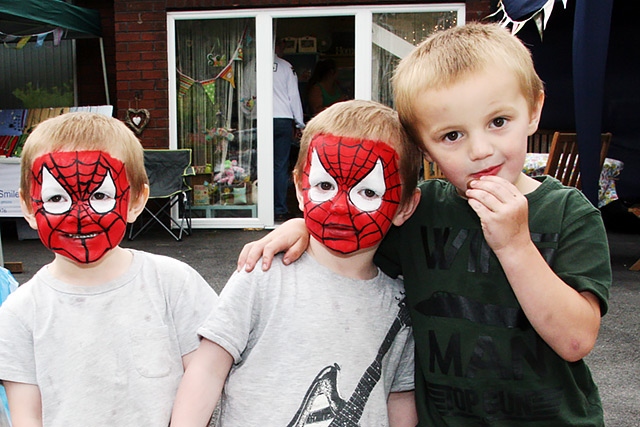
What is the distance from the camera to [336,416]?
1388 mm

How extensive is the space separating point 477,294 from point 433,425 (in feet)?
1.06

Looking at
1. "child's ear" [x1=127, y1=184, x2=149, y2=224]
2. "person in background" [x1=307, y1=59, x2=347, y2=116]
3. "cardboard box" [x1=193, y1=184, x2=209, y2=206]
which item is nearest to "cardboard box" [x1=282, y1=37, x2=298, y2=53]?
"person in background" [x1=307, y1=59, x2=347, y2=116]

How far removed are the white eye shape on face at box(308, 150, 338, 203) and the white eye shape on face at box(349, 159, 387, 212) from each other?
0.15 feet

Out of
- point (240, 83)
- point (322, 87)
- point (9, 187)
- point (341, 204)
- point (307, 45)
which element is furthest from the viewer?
point (307, 45)

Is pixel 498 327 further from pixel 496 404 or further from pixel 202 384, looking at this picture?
pixel 202 384

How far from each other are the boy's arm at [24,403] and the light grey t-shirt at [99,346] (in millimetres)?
25

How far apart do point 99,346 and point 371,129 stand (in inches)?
30.9

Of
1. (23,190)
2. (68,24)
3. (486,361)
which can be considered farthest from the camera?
(68,24)

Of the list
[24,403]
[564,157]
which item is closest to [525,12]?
[564,157]

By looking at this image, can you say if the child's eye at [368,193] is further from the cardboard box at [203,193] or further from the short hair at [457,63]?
the cardboard box at [203,193]

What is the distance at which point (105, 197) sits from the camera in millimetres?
1462

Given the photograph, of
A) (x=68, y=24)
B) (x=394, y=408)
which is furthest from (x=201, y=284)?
(x=68, y=24)

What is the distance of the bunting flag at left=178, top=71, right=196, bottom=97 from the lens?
7.28m

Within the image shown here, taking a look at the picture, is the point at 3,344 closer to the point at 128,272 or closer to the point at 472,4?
the point at 128,272
